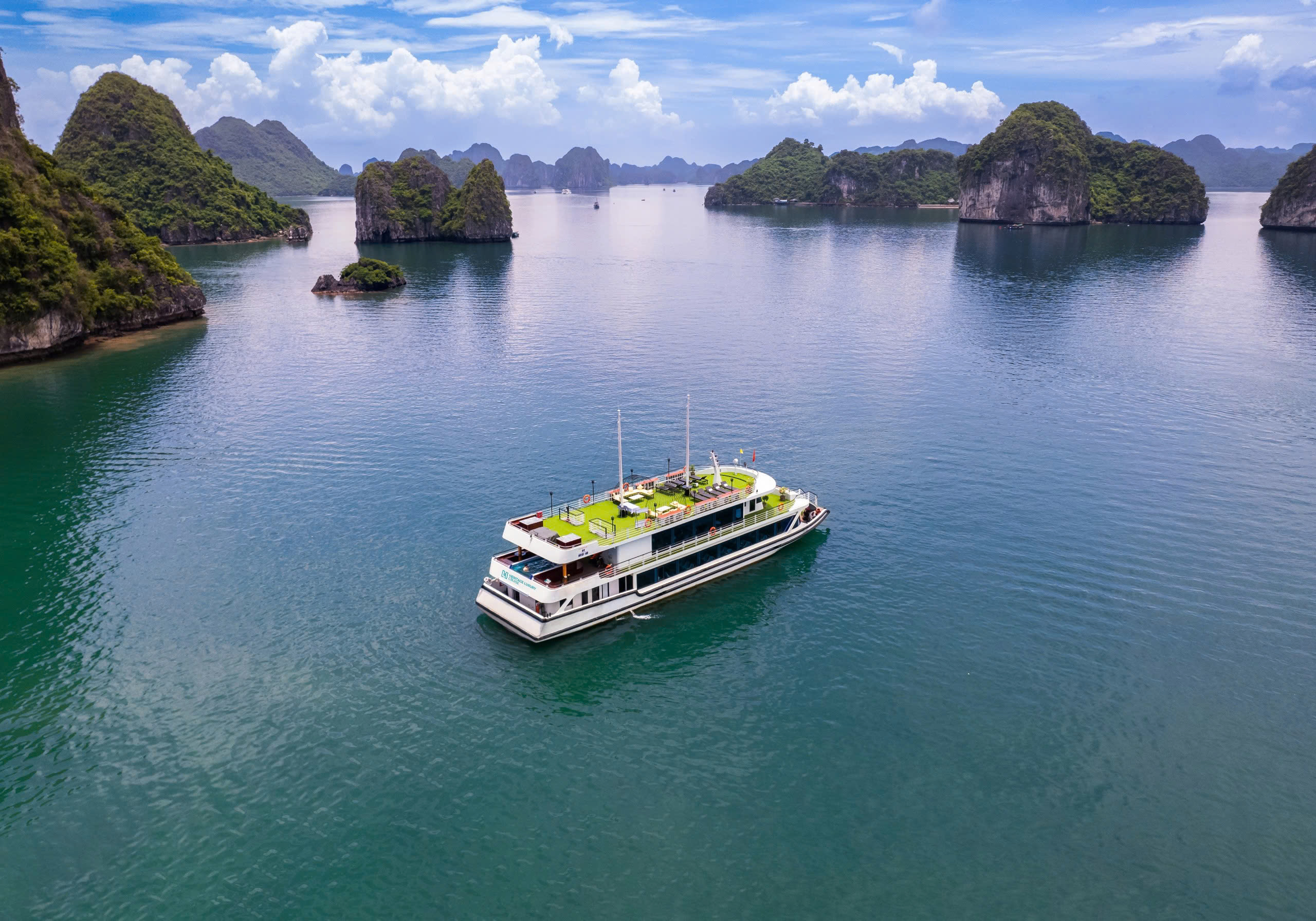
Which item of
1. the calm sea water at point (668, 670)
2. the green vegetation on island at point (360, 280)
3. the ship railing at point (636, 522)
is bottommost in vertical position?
the calm sea water at point (668, 670)

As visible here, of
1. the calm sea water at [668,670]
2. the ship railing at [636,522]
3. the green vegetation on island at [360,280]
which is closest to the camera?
the calm sea water at [668,670]

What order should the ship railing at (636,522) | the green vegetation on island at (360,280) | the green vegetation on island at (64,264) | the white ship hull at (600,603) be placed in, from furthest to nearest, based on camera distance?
1. the green vegetation on island at (360,280)
2. the green vegetation on island at (64,264)
3. the ship railing at (636,522)
4. the white ship hull at (600,603)

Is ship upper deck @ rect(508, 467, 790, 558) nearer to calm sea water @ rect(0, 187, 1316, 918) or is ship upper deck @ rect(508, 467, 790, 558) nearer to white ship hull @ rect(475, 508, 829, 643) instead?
white ship hull @ rect(475, 508, 829, 643)

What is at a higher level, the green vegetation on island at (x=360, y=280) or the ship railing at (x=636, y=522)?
the green vegetation on island at (x=360, y=280)

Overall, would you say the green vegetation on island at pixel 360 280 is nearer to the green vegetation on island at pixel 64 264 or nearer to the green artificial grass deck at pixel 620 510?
the green vegetation on island at pixel 64 264

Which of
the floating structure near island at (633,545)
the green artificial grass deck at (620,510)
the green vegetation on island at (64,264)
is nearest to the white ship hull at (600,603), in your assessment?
the floating structure near island at (633,545)

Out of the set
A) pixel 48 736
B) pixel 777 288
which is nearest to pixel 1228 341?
pixel 777 288

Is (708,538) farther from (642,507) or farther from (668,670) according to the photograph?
(668,670)

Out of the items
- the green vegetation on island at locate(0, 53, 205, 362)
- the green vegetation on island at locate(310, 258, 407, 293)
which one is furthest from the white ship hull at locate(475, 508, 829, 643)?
the green vegetation on island at locate(310, 258, 407, 293)
